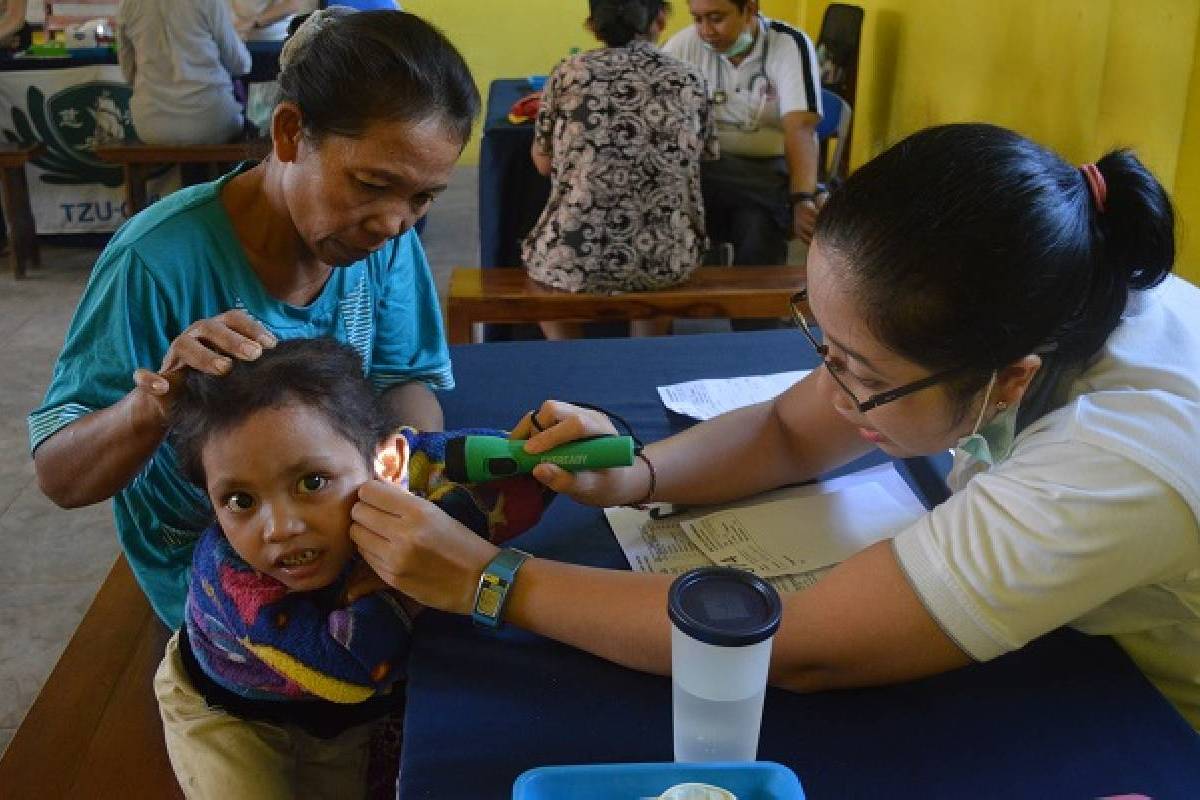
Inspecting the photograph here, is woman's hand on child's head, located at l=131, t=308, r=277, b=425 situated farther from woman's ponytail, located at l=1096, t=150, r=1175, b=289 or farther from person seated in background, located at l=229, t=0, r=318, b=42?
person seated in background, located at l=229, t=0, r=318, b=42

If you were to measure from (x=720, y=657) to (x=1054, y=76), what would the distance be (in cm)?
296

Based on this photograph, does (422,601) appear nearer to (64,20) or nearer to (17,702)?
(17,702)

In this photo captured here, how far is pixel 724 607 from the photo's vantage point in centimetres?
83

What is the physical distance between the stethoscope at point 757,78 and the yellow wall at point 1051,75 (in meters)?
0.54

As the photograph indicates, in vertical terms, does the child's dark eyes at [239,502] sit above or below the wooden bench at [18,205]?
above

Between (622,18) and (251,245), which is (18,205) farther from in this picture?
(251,245)

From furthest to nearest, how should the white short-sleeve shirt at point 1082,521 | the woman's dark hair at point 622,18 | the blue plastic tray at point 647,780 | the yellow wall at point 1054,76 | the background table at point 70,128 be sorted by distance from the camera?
1. the background table at point 70,128
2. the woman's dark hair at point 622,18
3. the yellow wall at point 1054,76
4. the white short-sleeve shirt at point 1082,521
5. the blue plastic tray at point 647,780

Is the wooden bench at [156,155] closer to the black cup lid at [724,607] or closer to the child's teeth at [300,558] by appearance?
the child's teeth at [300,558]

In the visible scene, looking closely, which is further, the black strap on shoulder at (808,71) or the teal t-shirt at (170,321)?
the black strap on shoulder at (808,71)

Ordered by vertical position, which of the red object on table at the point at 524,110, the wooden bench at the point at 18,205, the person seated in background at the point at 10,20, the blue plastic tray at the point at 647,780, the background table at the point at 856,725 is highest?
the person seated in background at the point at 10,20

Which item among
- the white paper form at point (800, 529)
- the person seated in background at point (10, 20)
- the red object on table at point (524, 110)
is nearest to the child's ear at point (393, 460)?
the white paper form at point (800, 529)

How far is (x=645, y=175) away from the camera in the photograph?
2.92m

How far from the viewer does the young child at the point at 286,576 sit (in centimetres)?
112

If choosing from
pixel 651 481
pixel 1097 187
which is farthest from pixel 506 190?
pixel 1097 187
